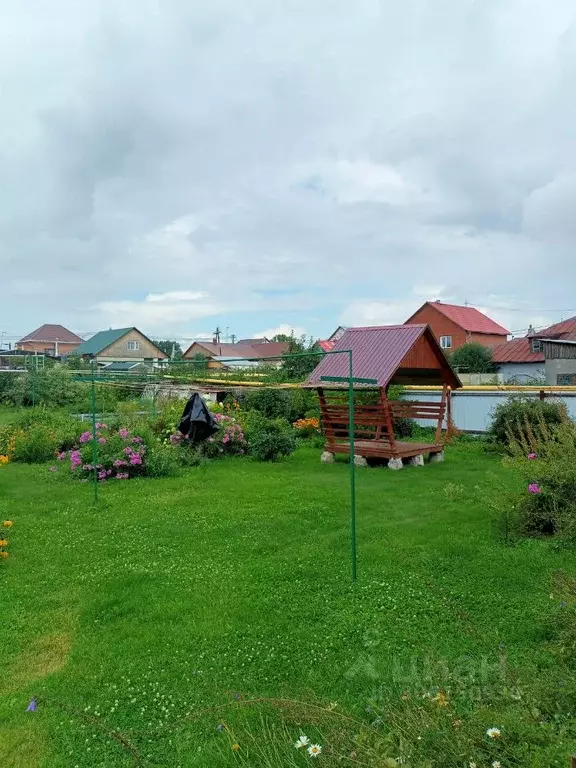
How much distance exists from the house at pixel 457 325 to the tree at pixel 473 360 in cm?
556

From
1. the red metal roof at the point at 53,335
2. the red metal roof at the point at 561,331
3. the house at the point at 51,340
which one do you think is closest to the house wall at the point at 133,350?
the house at the point at 51,340

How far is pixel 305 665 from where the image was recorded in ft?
11.7

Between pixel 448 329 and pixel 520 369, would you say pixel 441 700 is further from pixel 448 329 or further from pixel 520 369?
pixel 448 329

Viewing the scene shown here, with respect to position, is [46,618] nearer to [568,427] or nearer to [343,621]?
[343,621]

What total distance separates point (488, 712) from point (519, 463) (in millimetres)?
4239

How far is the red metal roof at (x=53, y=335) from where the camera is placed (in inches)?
2813

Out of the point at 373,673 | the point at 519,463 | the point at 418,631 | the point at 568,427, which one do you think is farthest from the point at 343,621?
the point at 568,427

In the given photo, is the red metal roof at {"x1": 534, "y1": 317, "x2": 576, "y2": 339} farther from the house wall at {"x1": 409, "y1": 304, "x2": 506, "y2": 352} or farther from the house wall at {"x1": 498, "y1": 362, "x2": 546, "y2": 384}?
the house wall at {"x1": 409, "y1": 304, "x2": 506, "y2": 352}

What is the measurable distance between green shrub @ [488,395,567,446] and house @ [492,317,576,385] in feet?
65.7

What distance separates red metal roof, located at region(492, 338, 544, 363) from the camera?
35.6m

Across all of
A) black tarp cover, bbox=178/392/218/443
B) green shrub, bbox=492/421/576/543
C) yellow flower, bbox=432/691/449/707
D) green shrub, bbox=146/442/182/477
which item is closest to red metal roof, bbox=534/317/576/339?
black tarp cover, bbox=178/392/218/443

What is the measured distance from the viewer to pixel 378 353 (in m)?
10.9

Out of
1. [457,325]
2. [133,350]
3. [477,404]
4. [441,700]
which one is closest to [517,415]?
[477,404]

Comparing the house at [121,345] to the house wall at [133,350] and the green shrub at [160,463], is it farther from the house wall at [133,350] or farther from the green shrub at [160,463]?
the green shrub at [160,463]
